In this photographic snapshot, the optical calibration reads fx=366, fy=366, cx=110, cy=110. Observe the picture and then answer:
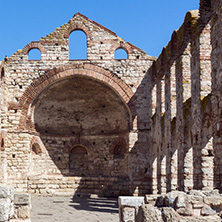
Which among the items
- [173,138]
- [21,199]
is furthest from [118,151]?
[21,199]

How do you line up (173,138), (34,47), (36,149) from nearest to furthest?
1. (173,138)
2. (34,47)
3. (36,149)

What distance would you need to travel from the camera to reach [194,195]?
4605 mm

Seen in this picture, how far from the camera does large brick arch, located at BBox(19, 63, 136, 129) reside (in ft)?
56.7

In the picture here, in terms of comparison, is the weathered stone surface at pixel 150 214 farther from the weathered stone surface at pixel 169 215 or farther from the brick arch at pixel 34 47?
the brick arch at pixel 34 47

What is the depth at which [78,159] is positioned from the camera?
770 inches

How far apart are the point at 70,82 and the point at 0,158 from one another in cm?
490

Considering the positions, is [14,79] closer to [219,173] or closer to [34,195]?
[34,195]

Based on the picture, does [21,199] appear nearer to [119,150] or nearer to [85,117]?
[119,150]

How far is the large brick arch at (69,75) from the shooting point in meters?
17.3

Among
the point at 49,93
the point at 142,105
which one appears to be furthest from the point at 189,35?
the point at 49,93

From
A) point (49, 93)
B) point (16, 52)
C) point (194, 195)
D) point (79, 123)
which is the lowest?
point (194, 195)

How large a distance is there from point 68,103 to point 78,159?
3.04m

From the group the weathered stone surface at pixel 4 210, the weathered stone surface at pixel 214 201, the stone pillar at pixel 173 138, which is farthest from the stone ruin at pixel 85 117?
the weathered stone surface at pixel 214 201

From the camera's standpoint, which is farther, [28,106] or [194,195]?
[28,106]
